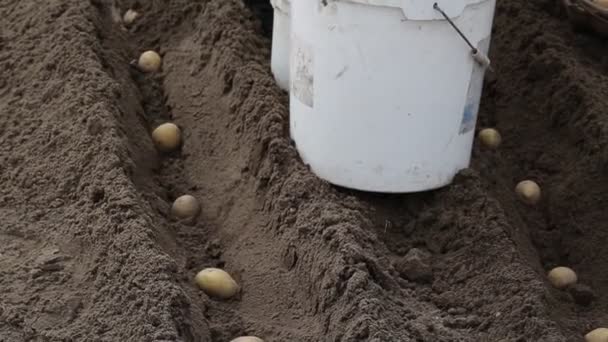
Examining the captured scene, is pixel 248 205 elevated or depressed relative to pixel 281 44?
depressed

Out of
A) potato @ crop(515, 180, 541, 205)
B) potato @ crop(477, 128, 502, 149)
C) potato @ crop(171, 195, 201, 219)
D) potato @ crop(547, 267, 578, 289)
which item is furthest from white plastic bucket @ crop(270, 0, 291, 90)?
potato @ crop(547, 267, 578, 289)

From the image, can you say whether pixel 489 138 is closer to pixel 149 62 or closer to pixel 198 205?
pixel 198 205

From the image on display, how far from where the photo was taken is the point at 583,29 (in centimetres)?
512

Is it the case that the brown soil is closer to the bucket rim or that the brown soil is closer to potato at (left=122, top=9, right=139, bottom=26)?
potato at (left=122, top=9, right=139, bottom=26)

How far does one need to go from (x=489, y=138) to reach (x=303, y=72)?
1.03 m

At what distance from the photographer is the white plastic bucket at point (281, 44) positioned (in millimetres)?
4492

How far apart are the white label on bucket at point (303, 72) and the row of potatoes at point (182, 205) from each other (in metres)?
0.58

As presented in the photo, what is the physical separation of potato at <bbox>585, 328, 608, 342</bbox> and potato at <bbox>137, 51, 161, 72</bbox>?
2.40m

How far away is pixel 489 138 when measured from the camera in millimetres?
4656

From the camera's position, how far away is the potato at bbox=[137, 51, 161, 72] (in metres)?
5.11

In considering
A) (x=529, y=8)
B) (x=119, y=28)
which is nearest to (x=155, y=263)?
(x=119, y=28)

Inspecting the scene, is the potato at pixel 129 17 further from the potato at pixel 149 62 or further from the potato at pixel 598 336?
the potato at pixel 598 336

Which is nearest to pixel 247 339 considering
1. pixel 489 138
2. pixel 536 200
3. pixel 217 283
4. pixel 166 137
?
pixel 217 283

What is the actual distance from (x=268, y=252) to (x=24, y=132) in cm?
120
